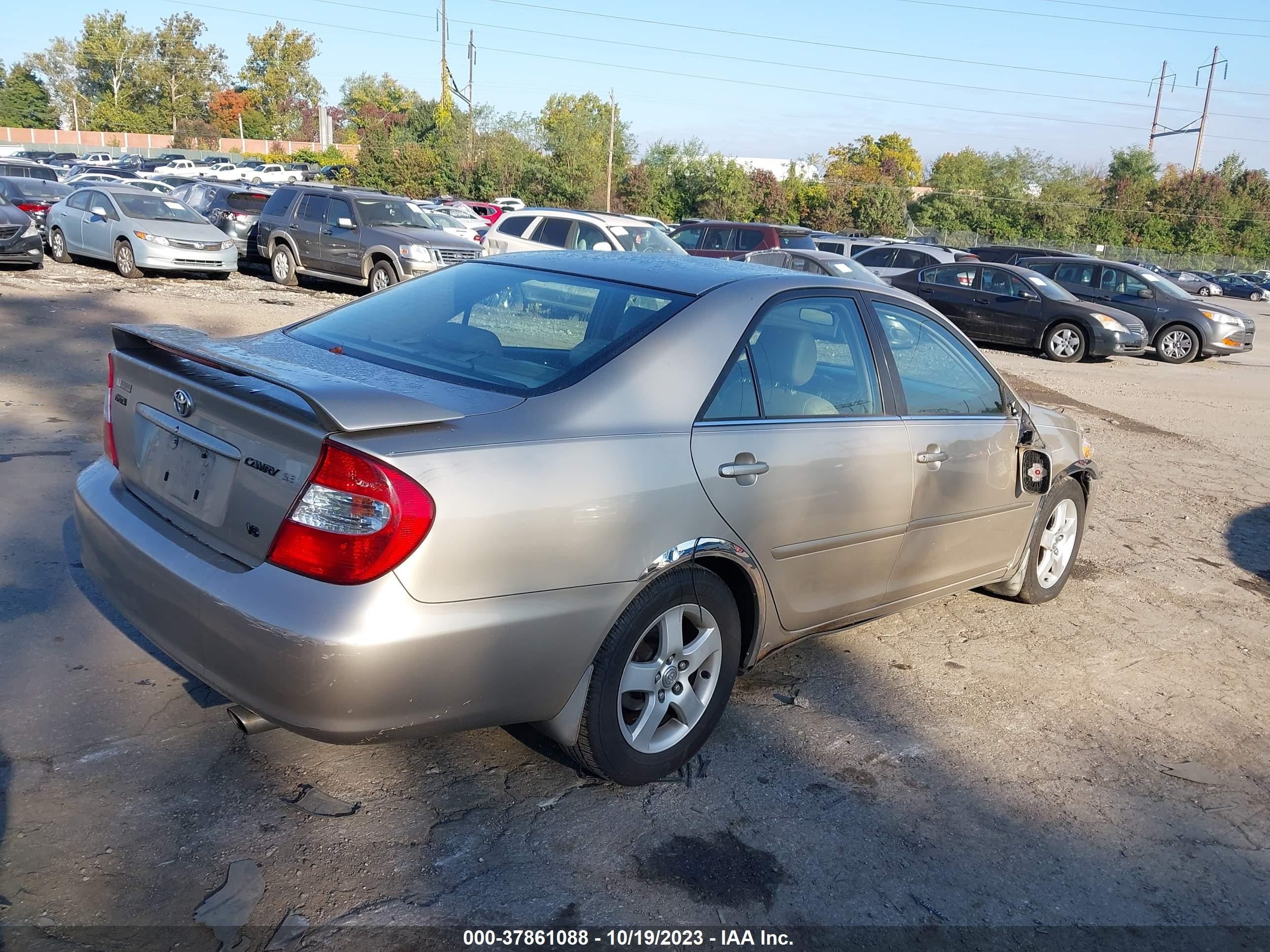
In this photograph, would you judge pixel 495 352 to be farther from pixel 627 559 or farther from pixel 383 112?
pixel 383 112

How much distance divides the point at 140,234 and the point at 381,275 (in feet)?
12.4

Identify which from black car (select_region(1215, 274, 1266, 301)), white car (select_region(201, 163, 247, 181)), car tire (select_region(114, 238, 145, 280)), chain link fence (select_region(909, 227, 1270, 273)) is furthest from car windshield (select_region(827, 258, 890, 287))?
chain link fence (select_region(909, 227, 1270, 273))

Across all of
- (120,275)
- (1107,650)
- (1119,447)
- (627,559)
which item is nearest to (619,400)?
(627,559)

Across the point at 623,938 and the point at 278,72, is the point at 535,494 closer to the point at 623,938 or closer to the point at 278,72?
the point at 623,938

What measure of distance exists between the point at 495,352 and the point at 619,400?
2.04 feet

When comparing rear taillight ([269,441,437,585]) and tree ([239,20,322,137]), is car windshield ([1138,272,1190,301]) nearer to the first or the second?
rear taillight ([269,441,437,585])

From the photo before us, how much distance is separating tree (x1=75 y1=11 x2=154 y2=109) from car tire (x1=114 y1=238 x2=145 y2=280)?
10042 cm

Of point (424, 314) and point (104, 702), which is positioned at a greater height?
point (424, 314)

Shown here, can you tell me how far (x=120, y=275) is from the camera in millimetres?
17281

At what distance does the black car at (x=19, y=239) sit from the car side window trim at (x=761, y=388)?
1629 cm

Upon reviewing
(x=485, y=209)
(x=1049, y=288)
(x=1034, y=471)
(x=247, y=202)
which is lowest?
(x=1034, y=471)

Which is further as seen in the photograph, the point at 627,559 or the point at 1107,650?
the point at 1107,650

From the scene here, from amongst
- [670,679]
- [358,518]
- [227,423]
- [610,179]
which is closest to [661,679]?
[670,679]

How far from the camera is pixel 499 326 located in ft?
12.6
